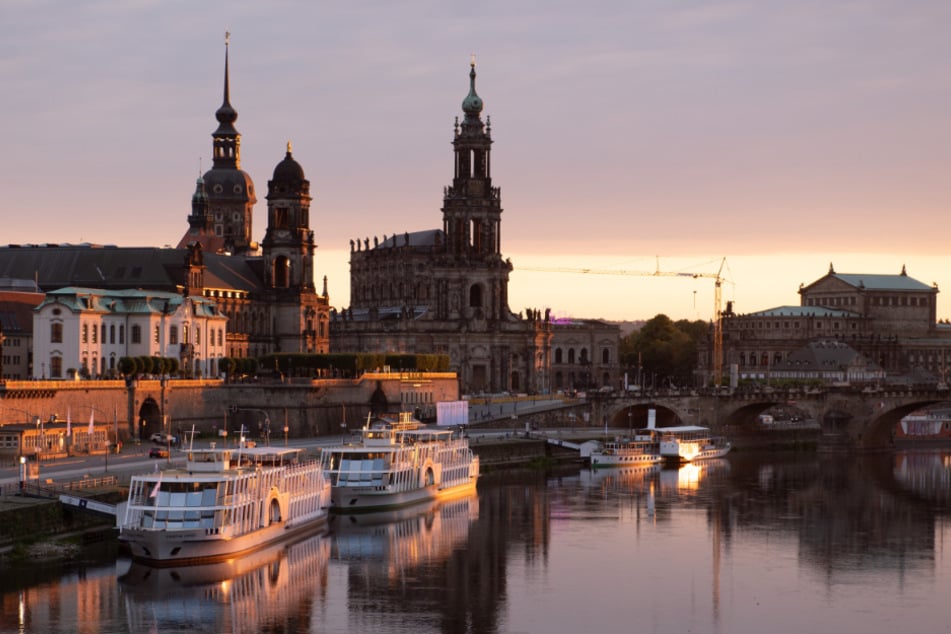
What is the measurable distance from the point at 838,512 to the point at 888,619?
33692 millimetres

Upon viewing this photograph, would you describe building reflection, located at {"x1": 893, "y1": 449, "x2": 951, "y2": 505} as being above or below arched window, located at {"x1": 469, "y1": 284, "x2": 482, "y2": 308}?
below

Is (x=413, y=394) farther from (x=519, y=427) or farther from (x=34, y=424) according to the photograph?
(x=34, y=424)

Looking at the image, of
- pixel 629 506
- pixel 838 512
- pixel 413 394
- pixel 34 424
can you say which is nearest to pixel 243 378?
pixel 413 394

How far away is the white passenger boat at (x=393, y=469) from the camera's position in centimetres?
9000

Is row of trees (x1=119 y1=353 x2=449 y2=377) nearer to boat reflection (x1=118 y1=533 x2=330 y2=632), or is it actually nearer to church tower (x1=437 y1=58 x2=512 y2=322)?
church tower (x1=437 y1=58 x2=512 y2=322)

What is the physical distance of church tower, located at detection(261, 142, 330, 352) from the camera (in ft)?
531

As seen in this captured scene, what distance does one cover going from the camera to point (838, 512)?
97.1 m

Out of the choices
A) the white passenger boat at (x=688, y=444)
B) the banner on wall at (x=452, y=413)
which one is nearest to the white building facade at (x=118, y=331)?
the banner on wall at (x=452, y=413)

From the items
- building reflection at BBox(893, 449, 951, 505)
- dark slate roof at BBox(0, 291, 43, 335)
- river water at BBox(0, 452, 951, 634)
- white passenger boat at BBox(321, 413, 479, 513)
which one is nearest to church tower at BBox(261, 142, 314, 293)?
dark slate roof at BBox(0, 291, 43, 335)

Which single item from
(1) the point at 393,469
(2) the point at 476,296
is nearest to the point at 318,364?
(2) the point at 476,296

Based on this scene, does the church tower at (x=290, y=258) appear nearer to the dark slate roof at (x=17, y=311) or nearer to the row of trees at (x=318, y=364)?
the row of trees at (x=318, y=364)

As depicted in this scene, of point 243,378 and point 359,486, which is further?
point 243,378

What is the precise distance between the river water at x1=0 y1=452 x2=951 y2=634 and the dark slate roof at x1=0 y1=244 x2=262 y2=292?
51906mm

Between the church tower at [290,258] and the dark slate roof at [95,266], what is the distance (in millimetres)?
15001
